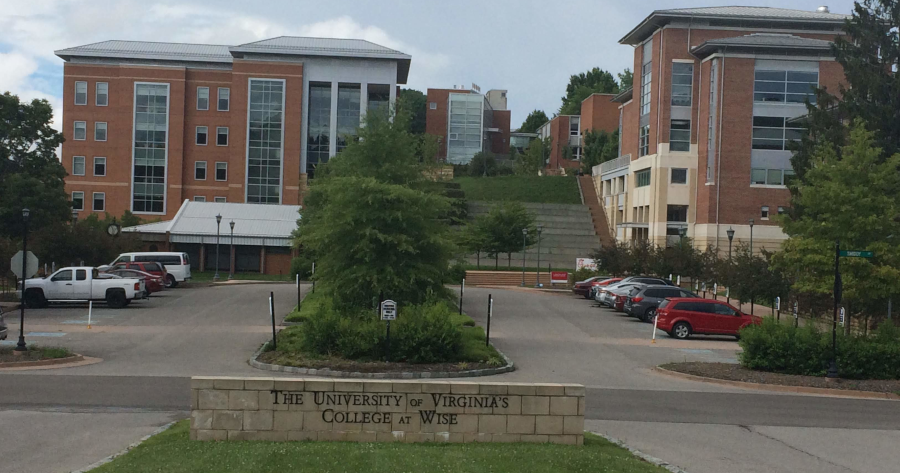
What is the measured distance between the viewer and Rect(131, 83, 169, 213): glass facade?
82.0m

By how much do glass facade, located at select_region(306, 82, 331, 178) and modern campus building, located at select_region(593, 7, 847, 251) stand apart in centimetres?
2758

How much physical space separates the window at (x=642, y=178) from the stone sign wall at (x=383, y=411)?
6471 centimetres

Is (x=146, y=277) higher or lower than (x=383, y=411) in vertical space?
lower

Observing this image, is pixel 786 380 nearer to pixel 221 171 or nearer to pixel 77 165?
pixel 221 171

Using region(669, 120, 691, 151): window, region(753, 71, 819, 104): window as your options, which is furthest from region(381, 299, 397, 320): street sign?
region(669, 120, 691, 151): window

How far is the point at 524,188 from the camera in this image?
98.6m

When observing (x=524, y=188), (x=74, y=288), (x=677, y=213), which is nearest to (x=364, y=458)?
(x=74, y=288)

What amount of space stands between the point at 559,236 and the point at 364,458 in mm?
73558

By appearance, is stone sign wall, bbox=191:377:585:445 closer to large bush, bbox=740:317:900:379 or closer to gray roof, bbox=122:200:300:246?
large bush, bbox=740:317:900:379

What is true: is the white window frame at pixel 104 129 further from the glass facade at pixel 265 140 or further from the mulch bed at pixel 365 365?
the mulch bed at pixel 365 365

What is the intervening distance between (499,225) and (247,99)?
2763cm

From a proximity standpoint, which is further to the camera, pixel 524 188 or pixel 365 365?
pixel 524 188

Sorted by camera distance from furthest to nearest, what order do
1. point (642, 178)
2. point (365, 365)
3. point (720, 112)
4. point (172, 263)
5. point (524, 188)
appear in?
point (524, 188) < point (642, 178) < point (720, 112) < point (172, 263) < point (365, 365)

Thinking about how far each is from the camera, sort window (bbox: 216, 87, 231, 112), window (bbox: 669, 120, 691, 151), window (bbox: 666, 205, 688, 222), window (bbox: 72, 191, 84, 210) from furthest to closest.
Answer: window (bbox: 216, 87, 231, 112), window (bbox: 72, 191, 84, 210), window (bbox: 666, 205, 688, 222), window (bbox: 669, 120, 691, 151)
